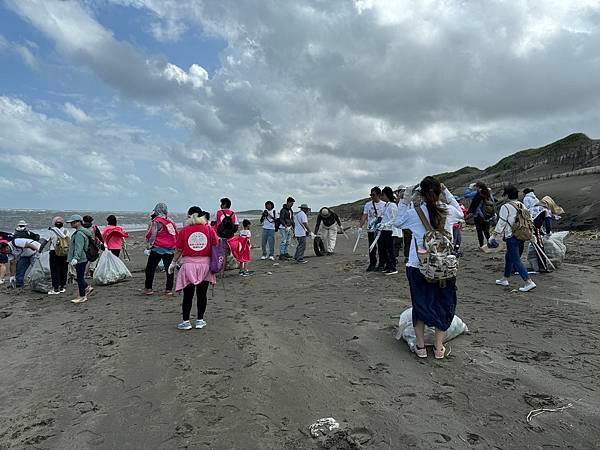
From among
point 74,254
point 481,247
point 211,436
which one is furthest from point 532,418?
point 481,247

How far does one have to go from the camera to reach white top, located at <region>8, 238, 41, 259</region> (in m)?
9.59

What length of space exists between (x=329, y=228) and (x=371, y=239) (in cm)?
365

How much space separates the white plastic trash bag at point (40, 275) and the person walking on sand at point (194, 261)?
532 cm

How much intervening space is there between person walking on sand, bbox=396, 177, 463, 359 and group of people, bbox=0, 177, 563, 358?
0.01 m

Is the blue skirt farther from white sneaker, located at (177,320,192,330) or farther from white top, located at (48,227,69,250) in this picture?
white top, located at (48,227,69,250)

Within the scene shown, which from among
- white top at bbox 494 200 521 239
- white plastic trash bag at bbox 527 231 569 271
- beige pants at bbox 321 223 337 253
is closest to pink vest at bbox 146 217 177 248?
white top at bbox 494 200 521 239

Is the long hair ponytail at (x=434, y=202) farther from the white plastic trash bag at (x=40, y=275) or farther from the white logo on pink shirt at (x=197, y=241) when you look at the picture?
the white plastic trash bag at (x=40, y=275)

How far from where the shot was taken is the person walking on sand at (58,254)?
8312mm

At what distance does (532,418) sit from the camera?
126 inches

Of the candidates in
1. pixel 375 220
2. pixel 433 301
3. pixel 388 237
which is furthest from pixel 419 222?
pixel 375 220

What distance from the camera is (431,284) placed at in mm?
Result: 4285

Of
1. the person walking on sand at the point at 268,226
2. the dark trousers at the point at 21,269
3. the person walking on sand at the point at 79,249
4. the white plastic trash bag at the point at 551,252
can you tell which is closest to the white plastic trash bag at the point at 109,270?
the person walking on sand at the point at 79,249

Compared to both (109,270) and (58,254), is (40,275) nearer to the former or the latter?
(58,254)

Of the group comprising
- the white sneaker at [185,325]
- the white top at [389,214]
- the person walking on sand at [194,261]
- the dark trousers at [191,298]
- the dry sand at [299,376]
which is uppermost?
the white top at [389,214]
